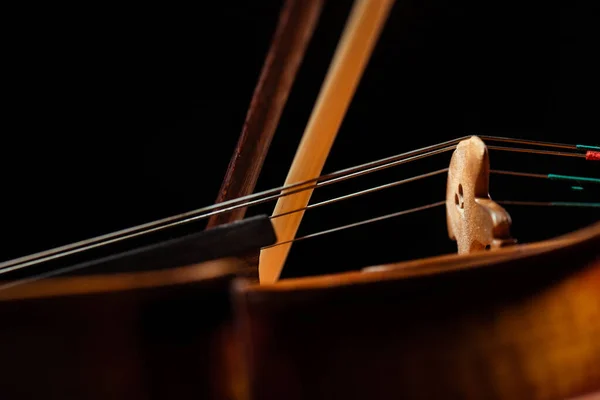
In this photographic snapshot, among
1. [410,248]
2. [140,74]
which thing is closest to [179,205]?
[140,74]

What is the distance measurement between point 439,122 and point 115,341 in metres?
1.54

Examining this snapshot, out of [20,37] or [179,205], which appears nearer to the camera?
[20,37]

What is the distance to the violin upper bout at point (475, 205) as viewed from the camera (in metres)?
0.68

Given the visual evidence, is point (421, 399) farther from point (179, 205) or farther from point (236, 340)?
point (179, 205)

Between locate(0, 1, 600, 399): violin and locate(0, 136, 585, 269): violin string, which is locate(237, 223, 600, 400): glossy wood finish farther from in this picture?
locate(0, 136, 585, 269): violin string

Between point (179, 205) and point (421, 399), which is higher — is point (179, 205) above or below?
above

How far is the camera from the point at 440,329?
1.50 feet

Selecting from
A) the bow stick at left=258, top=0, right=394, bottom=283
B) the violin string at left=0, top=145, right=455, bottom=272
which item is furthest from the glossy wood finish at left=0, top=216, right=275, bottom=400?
the bow stick at left=258, top=0, right=394, bottom=283

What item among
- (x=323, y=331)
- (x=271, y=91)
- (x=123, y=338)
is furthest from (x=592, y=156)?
(x=123, y=338)

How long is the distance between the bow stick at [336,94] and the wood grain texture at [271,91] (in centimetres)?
10

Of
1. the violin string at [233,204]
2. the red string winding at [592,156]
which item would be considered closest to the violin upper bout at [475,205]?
the violin string at [233,204]

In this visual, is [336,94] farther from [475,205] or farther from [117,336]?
[117,336]

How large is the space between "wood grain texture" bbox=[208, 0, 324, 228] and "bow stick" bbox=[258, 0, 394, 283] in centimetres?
10

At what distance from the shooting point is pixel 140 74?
59.2 inches
